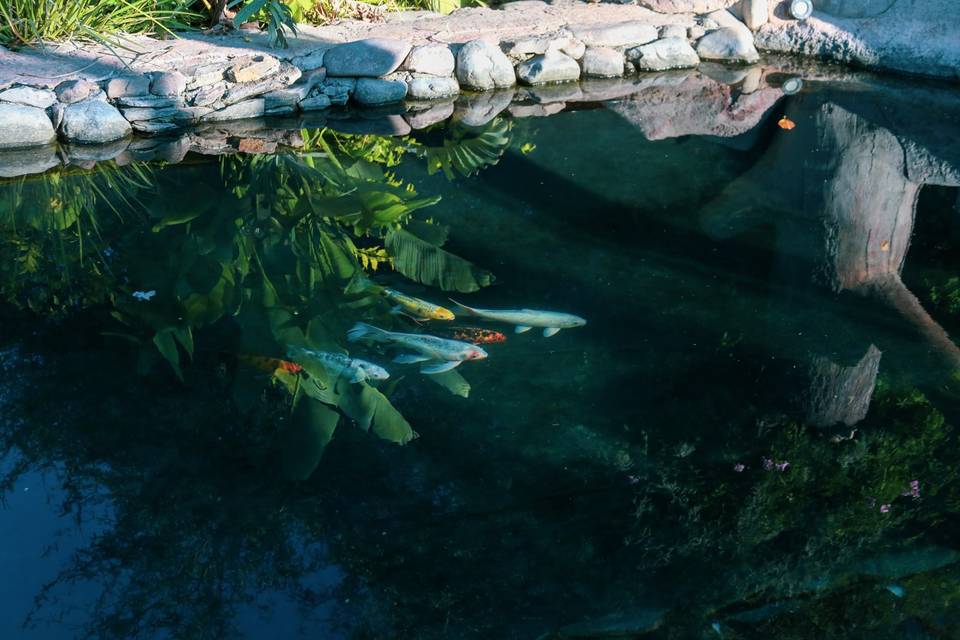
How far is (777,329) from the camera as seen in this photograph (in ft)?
17.4

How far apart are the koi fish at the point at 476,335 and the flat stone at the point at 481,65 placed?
12.4 ft

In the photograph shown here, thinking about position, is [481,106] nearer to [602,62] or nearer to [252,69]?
[602,62]

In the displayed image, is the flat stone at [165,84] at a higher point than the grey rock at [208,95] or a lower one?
higher

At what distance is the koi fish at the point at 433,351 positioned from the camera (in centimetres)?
488

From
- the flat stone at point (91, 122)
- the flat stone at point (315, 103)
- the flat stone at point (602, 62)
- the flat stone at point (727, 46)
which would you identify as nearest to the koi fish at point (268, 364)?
the flat stone at point (91, 122)

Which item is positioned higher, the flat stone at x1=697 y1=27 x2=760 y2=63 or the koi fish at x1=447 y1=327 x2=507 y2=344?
the flat stone at x1=697 y1=27 x2=760 y2=63

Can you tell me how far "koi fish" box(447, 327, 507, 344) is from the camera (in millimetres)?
A: 5055

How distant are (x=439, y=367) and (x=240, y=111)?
150 inches

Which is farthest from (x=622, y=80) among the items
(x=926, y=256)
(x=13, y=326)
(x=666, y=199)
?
(x=13, y=326)

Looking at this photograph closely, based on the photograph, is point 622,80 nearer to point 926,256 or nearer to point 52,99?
point 926,256

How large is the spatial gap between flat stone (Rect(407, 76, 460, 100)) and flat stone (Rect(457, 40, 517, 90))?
140 millimetres

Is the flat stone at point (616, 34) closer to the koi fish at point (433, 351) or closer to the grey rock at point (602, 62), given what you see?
the grey rock at point (602, 62)

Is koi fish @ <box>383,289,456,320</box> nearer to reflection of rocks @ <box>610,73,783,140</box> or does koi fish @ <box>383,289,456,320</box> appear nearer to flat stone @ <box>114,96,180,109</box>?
reflection of rocks @ <box>610,73,783,140</box>

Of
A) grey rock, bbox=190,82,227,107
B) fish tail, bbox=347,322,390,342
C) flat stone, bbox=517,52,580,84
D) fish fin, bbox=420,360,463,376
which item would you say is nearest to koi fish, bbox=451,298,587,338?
fish fin, bbox=420,360,463,376
